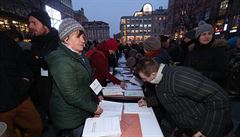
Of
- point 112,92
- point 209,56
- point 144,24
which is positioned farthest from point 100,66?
point 144,24

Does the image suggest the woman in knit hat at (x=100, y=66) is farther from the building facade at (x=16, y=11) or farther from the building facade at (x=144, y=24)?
the building facade at (x=144, y=24)

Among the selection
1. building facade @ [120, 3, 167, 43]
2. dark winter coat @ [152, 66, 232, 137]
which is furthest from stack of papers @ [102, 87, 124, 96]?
building facade @ [120, 3, 167, 43]

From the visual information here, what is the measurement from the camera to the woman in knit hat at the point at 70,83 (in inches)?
65.8

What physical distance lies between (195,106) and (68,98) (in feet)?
4.39

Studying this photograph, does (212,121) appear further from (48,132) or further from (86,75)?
(48,132)

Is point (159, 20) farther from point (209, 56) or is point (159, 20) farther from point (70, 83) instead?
point (70, 83)

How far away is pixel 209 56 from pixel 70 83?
2691 millimetres

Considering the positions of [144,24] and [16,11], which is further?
[144,24]

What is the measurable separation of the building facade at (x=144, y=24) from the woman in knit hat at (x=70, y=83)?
91.2 m

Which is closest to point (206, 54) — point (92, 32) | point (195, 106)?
point (195, 106)

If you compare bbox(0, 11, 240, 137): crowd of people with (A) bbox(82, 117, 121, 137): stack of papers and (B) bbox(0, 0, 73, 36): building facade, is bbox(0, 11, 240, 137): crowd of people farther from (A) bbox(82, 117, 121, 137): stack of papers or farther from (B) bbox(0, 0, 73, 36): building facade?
(B) bbox(0, 0, 73, 36): building facade

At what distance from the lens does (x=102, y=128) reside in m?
1.50

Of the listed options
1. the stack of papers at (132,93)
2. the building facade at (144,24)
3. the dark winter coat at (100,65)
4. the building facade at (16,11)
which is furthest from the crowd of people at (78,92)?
the building facade at (144,24)

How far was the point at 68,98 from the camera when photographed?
1.71 metres
